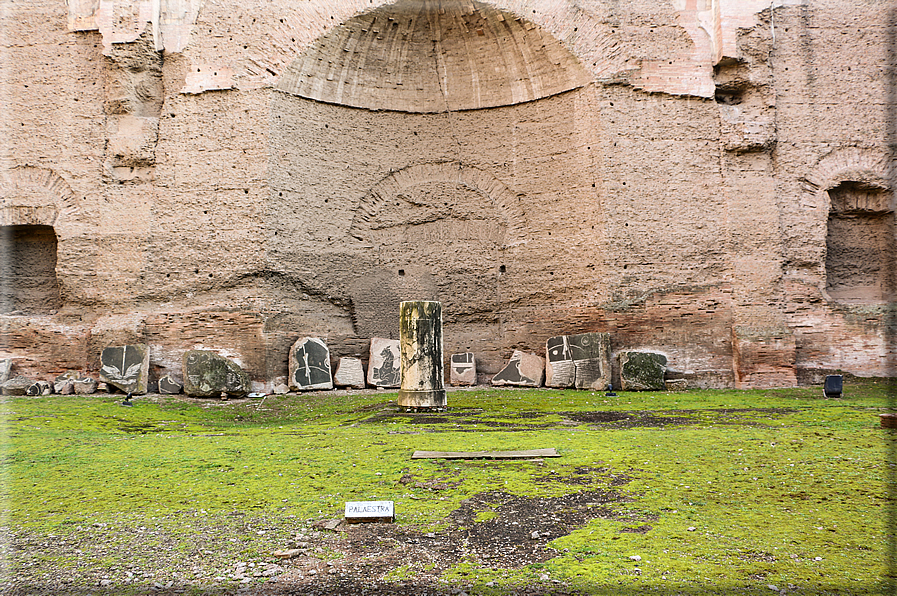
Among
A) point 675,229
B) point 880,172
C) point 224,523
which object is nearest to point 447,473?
point 224,523

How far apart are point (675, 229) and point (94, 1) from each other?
475 inches

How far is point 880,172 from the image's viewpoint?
11.6 metres

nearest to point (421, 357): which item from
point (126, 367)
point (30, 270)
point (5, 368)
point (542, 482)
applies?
point (542, 482)

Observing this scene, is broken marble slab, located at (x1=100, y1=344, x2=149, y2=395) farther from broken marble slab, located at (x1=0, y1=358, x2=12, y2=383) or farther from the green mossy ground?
the green mossy ground

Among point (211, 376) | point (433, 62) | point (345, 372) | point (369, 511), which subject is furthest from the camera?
point (433, 62)

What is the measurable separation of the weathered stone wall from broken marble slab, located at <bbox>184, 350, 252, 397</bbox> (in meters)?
0.53

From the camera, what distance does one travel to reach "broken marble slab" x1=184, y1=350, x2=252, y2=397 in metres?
10.3

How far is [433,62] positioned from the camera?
43.2 feet

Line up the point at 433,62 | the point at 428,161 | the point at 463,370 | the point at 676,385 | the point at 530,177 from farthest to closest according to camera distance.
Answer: the point at 428,161, the point at 433,62, the point at 530,177, the point at 463,370, the point at 676,385

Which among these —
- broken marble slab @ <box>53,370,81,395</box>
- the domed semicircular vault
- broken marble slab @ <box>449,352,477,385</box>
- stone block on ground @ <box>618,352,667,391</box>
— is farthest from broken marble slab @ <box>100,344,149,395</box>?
stone block on ground @ <box>618,352,667,391</box>

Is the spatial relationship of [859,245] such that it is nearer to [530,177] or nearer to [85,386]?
[530,177]

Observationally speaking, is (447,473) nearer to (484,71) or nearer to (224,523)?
(224,523)

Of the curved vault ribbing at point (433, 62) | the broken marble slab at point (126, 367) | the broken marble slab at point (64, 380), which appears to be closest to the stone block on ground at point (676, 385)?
the curved vault ribbing at point (433, 62)

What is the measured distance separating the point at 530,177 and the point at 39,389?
988 centimetres
